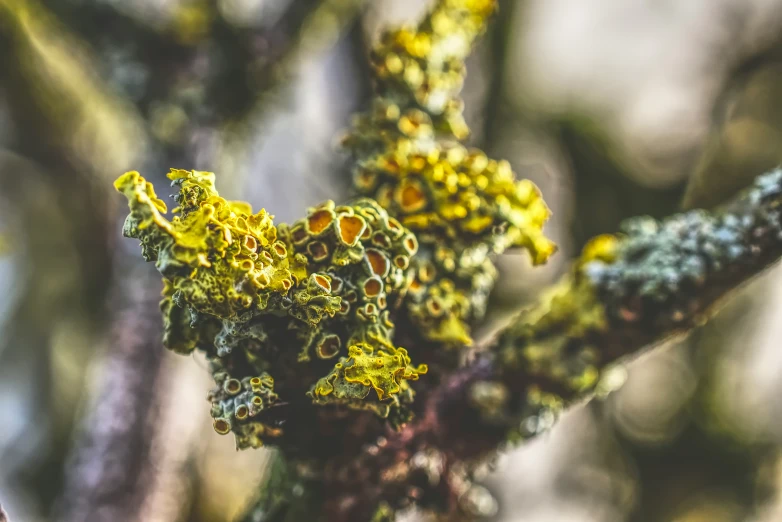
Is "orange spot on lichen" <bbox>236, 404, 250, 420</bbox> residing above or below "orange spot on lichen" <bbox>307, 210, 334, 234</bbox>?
below

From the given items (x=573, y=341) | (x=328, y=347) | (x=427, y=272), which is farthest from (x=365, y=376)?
(x=573, y=341)

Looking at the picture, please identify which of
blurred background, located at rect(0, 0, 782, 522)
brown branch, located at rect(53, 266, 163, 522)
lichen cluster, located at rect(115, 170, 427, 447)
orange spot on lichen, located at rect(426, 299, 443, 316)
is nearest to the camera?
lichen cluster, located at rect(115, 170, 427, 447)

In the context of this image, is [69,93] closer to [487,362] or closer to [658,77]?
[487,362]

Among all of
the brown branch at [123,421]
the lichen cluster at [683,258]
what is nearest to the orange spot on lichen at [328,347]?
the lichen cluster at [683,258]

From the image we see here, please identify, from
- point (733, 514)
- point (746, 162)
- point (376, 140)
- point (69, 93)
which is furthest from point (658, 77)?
point (69, 93)

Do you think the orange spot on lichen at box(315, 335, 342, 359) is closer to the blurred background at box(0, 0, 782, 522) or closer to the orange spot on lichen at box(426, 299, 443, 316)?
the orange spot on lichen at box(426, 299, 443, 316)

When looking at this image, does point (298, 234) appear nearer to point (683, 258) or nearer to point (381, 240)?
point (381, 240)

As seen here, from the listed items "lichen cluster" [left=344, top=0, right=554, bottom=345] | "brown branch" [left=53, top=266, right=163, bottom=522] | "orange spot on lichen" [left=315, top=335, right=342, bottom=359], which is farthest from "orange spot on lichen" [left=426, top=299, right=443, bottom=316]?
"brown branch" [left=53, top=266, right=163, bottom=522]
